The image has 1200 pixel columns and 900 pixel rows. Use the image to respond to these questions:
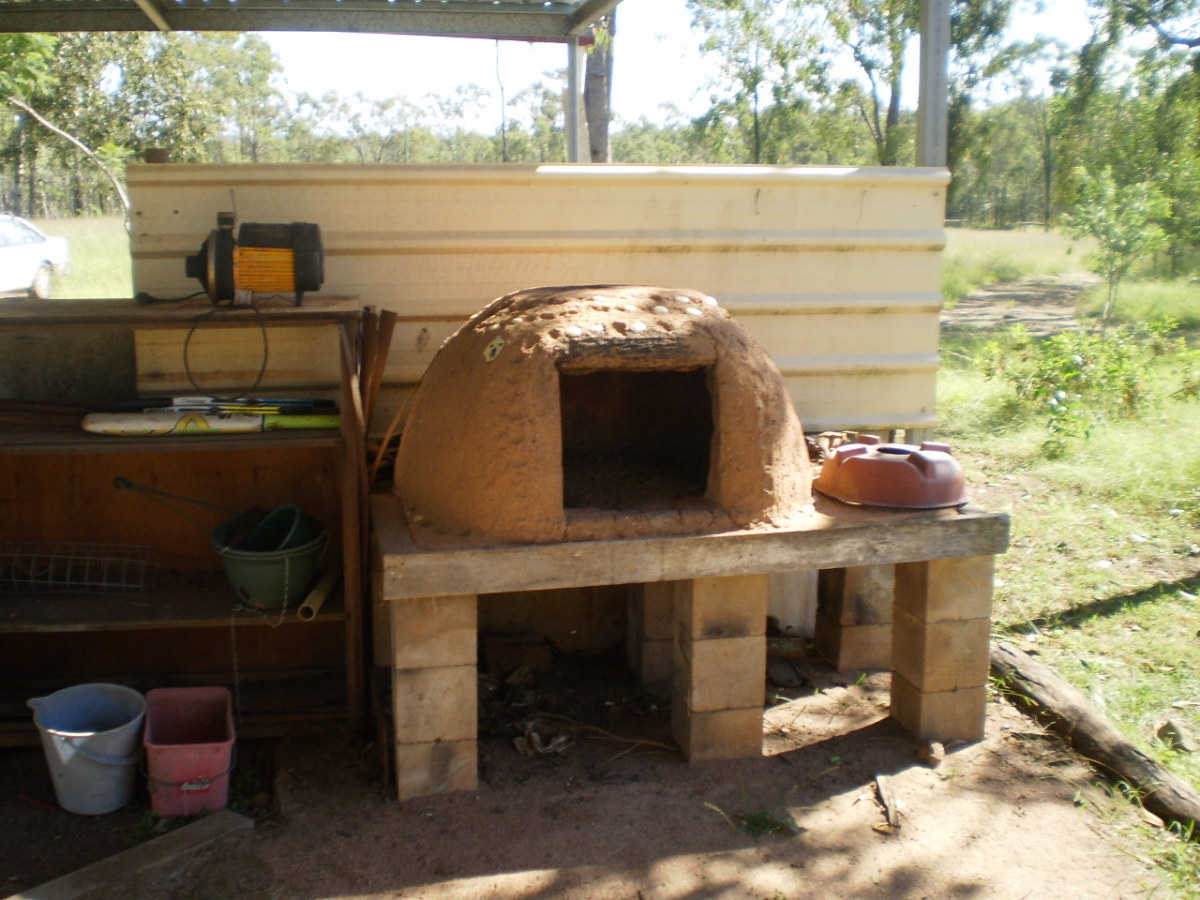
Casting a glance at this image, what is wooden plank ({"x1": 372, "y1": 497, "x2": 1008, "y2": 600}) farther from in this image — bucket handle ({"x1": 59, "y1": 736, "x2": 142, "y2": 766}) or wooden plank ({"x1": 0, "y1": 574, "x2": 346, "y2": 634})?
bucket handle ({"x1": 59, "y1": 736, "x2": 142, "y2": 766})

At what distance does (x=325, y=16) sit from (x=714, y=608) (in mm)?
3582

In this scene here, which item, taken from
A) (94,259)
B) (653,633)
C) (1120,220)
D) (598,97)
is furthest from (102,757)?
(94,259)

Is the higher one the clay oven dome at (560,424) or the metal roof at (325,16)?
the metal roof at (325,16)

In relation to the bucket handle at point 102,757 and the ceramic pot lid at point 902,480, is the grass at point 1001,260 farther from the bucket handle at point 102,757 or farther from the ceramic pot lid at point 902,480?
the bucket handle at point 102,757

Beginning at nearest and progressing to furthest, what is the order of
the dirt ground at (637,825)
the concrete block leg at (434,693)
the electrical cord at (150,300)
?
the dirt ground at (637,825) < the concrete block leg at (434,693) < the electrical cord at (150,300)

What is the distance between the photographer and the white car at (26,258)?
40.8ft

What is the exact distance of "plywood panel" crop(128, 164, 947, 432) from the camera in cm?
407

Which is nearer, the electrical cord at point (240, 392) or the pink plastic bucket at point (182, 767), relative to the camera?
the pink plastic bucket at point (182, 767)

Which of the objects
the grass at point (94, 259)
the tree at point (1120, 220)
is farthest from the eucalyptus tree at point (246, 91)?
the tree at point (1120, 220)

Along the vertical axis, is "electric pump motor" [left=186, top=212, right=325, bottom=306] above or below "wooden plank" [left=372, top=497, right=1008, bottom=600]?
above

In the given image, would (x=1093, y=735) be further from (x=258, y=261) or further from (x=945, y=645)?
(x=258, y=261)

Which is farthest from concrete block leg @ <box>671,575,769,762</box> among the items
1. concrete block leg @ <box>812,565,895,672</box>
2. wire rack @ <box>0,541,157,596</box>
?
wire rack @ <box>0,541,157,596</box>

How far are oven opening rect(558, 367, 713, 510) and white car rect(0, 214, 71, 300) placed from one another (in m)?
10.4

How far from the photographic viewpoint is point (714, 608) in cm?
347
